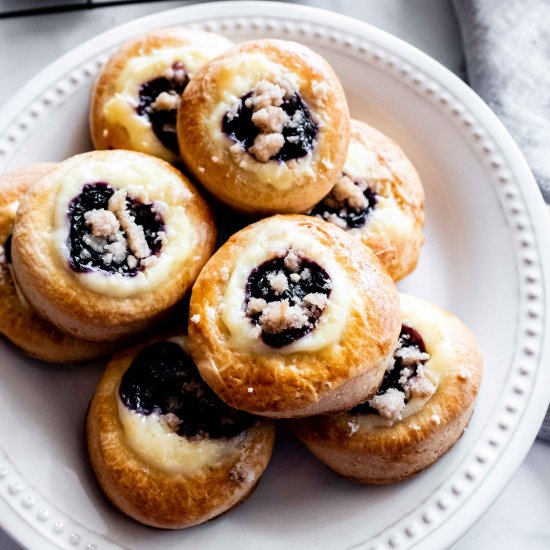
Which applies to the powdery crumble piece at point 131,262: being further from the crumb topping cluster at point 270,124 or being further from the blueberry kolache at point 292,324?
the crumb topping cluster at point 270,124

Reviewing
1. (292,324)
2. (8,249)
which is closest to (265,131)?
(292,324)

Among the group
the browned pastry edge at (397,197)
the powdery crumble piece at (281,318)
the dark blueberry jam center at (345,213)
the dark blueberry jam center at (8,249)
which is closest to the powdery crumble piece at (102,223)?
the dark blueberry jam center at (8,249)

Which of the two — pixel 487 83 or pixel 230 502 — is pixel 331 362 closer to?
pixel 230 502

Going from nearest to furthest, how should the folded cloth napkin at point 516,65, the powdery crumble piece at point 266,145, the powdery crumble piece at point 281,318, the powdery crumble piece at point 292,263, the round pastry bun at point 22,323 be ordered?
1. the powdery crumble piece at point 281,318
2. the powdery crumble piece at point 292,263
3. the powdery crumble piece at point 266,145
4. the round pastry bun at point 22,323
5. the folded cloth napkin at point 516,65

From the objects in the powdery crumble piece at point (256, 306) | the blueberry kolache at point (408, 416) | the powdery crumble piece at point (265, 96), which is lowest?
the blueberry kolache at point (408, 416)

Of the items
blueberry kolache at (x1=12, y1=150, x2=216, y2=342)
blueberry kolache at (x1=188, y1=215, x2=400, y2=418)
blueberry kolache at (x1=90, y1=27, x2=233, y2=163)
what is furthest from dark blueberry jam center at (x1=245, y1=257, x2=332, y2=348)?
Result: blueberry kolache at (x1=90, y1=27, x2=233, y2=163)

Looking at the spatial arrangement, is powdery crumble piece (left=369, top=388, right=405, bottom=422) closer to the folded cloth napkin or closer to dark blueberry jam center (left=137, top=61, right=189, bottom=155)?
dark blueberry jam center (left=137, top=61, right=189, bottom=155)
